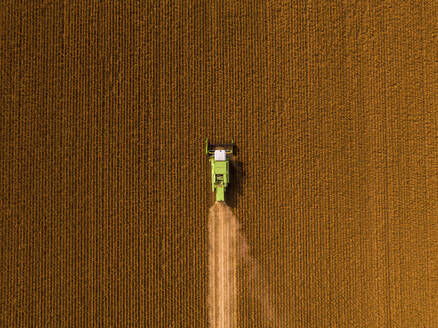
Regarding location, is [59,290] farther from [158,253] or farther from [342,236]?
[342,236]

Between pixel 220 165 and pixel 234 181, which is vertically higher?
pixel 220 165

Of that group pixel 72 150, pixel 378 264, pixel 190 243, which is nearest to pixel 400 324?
pixel 378 264

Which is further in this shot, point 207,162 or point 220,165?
point 207,162

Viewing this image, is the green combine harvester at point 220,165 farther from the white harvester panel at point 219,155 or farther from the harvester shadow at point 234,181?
the harvester shadow at point 234,181

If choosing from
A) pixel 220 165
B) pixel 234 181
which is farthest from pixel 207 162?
pixel 234 181

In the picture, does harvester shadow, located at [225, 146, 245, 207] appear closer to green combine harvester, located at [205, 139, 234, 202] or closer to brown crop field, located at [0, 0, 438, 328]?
brown crop field, located at [0, 0, 438, 328]

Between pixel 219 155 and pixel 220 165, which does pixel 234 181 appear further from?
pixel 219 155

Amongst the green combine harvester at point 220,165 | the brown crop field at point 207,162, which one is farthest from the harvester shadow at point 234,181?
the green combine harvester at point 220,165
